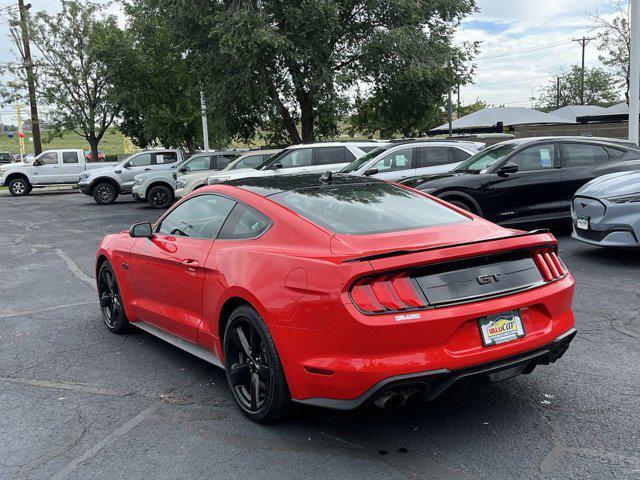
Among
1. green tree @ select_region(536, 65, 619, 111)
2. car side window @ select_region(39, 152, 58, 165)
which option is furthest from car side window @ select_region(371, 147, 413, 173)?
green tree @ select_region(536, 65, 619, 111)

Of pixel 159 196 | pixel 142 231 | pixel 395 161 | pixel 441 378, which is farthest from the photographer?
pixel 159 196

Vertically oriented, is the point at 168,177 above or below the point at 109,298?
above

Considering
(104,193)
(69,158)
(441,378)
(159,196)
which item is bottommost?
(441,378)

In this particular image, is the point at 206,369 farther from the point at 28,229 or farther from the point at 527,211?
the point at 28,229

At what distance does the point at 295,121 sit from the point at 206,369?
18.9 meters

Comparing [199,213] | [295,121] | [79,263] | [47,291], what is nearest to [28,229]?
[79,263]

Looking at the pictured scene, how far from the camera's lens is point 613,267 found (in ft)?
26.0

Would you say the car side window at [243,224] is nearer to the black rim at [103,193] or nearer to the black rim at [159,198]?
the black rim at [159,198]

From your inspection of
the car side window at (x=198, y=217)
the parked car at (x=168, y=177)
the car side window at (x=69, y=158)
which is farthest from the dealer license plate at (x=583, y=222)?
the car side window at (x=69, y=158)

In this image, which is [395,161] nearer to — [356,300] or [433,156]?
[433,156]

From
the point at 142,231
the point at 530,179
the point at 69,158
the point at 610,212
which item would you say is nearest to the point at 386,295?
the point at 142,231

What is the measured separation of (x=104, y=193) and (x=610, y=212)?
1838 centimetres

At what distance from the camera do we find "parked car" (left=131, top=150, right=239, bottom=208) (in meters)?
19.2

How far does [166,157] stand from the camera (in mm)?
22375
